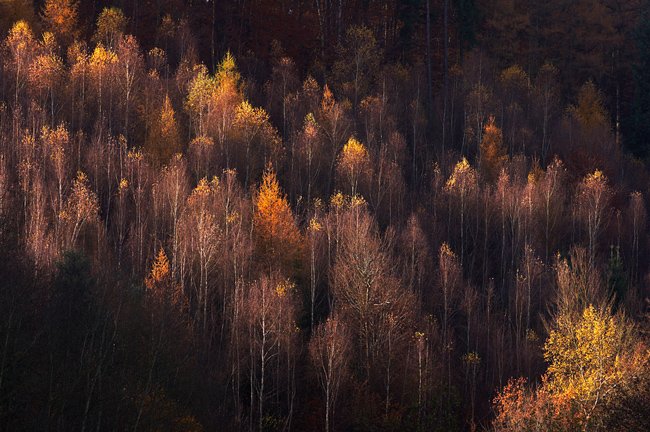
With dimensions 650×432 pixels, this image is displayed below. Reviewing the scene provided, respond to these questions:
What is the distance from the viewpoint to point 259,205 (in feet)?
184

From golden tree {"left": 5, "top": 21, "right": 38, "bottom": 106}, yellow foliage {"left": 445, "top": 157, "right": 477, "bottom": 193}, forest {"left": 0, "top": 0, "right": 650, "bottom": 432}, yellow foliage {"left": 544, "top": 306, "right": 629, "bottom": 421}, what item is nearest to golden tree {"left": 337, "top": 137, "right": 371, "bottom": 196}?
forest {"left": 0, "top": 0, "right": 650, "bottom": 432}

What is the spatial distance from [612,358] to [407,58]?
4352 cm

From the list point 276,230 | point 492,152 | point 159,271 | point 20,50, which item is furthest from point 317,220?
point 20,50

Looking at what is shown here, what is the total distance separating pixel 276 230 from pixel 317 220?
3361 mm

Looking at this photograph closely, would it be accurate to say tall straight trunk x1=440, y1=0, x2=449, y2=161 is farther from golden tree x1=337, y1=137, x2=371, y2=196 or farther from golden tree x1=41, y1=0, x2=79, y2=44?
golden tree x1=41, y1=0, x2=79, y2=44

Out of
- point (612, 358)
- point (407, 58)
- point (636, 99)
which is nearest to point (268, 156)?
point (407, 58)

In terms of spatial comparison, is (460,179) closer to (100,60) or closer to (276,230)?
(276,230)

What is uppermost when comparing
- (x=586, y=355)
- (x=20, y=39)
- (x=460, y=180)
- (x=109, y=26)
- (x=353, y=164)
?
(x=109, y=26)

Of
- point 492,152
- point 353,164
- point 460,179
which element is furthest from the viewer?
point 492,152

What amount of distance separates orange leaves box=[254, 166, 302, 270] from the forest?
169mm

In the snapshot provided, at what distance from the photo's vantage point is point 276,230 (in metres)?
55.2

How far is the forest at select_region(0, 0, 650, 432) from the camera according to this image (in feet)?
123

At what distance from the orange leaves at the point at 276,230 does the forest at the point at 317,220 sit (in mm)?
169

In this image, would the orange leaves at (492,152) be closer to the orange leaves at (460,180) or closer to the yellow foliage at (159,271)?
the orange leaves at (460,180)
